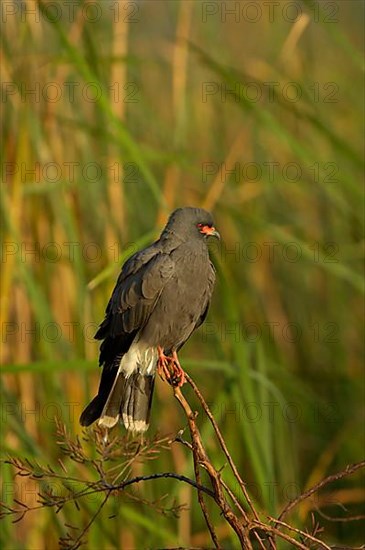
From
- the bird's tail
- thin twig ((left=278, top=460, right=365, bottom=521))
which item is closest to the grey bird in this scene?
the bird's tail

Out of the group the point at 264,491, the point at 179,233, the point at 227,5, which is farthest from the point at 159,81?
the point at 264,491

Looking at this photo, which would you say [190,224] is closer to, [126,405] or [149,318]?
[149,318]

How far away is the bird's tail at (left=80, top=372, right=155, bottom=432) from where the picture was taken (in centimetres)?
238

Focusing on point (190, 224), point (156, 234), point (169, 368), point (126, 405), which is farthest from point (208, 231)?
point (126, 405)

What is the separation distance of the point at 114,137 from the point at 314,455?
1.69m

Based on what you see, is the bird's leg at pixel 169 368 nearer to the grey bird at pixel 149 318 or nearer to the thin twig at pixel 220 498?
the grey bird at pixel 149 318

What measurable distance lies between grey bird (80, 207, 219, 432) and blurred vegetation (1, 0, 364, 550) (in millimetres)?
75

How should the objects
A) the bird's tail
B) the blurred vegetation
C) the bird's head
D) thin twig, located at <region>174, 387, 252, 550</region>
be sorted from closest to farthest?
thin twig, located at <region>174, 387, 252, 550</region> → the bird's tail → the bird's head → the blurred vegetation

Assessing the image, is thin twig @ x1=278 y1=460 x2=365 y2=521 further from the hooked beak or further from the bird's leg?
the hooked beak

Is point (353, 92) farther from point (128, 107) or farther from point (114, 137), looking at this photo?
point (114, 137)

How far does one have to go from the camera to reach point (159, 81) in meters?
5.20

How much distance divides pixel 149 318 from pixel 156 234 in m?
0.33

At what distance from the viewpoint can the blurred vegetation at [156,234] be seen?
269cm

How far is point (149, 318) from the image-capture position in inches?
99.1
